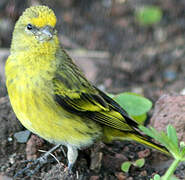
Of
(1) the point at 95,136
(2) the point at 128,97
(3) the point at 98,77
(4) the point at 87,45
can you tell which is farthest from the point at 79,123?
(4) the point at 87,45

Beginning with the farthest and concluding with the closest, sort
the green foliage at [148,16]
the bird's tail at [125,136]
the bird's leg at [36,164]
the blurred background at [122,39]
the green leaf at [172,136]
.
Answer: the green foliage at [148,16] < the blurred background at [122,39] < the bird's tail at [125,136] < the bird's leg at [36,164] < the green leaf at [172,136]

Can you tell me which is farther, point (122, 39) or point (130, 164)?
point (122, 39)

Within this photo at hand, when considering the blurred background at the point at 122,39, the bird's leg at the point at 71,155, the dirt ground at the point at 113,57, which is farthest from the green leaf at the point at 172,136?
the blurred background at the point at 122,39

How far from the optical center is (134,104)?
470 centimetres

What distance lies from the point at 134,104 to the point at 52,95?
1.09m

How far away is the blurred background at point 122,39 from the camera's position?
7188 millimetres

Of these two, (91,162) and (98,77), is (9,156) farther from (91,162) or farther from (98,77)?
(98,77)

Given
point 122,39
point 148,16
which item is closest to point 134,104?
point 122,39

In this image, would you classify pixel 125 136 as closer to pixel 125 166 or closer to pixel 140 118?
pixel 125 166

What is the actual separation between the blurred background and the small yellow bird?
227 centimetres

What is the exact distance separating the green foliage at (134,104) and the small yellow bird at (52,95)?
351mm

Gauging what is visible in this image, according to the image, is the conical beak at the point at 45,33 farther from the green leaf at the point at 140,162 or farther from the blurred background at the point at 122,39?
the blurred background at the point at 122,39


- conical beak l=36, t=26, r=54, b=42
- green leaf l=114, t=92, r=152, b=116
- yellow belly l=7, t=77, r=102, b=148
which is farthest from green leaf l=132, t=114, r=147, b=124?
conical beak l=36, t=26, r=54, b=42

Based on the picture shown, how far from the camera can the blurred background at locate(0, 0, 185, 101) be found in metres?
7.19
